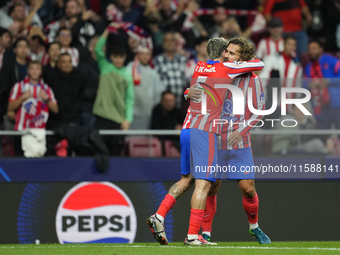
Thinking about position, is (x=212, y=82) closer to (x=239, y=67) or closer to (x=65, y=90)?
(x=239, y=67)

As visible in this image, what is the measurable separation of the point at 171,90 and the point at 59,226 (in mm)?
2579

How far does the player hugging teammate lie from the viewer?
5.47 m

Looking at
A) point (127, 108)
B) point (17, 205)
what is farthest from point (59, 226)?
point (127, 108)

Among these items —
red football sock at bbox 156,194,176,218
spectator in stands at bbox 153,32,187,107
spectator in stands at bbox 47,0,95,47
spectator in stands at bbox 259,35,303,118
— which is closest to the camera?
red football sock at bbox 156,194,176,218

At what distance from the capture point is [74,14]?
958 centimetres

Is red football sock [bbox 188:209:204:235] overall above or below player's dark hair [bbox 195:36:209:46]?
below

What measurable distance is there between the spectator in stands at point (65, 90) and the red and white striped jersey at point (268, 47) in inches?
125

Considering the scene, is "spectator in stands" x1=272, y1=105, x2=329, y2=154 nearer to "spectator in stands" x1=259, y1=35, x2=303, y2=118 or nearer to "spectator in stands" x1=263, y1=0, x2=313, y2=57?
"spectator in stands" x1=259, y1=35, x2=303, y2=118

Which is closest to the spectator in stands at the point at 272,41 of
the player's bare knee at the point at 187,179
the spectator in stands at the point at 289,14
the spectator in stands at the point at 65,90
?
the spectator in stands at the point at 289,14

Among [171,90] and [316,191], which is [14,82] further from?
[316,191]

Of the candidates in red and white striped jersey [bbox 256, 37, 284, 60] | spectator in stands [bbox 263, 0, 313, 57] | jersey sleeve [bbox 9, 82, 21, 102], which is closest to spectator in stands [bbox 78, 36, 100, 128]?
jersey sleeve [bbox 9, 82, 21, 102]

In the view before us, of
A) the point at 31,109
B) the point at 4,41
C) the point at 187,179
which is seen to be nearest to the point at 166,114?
the point at 31,109

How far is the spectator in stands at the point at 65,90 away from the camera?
326 inches

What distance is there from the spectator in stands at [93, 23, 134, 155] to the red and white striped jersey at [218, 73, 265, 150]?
9.32 feet
